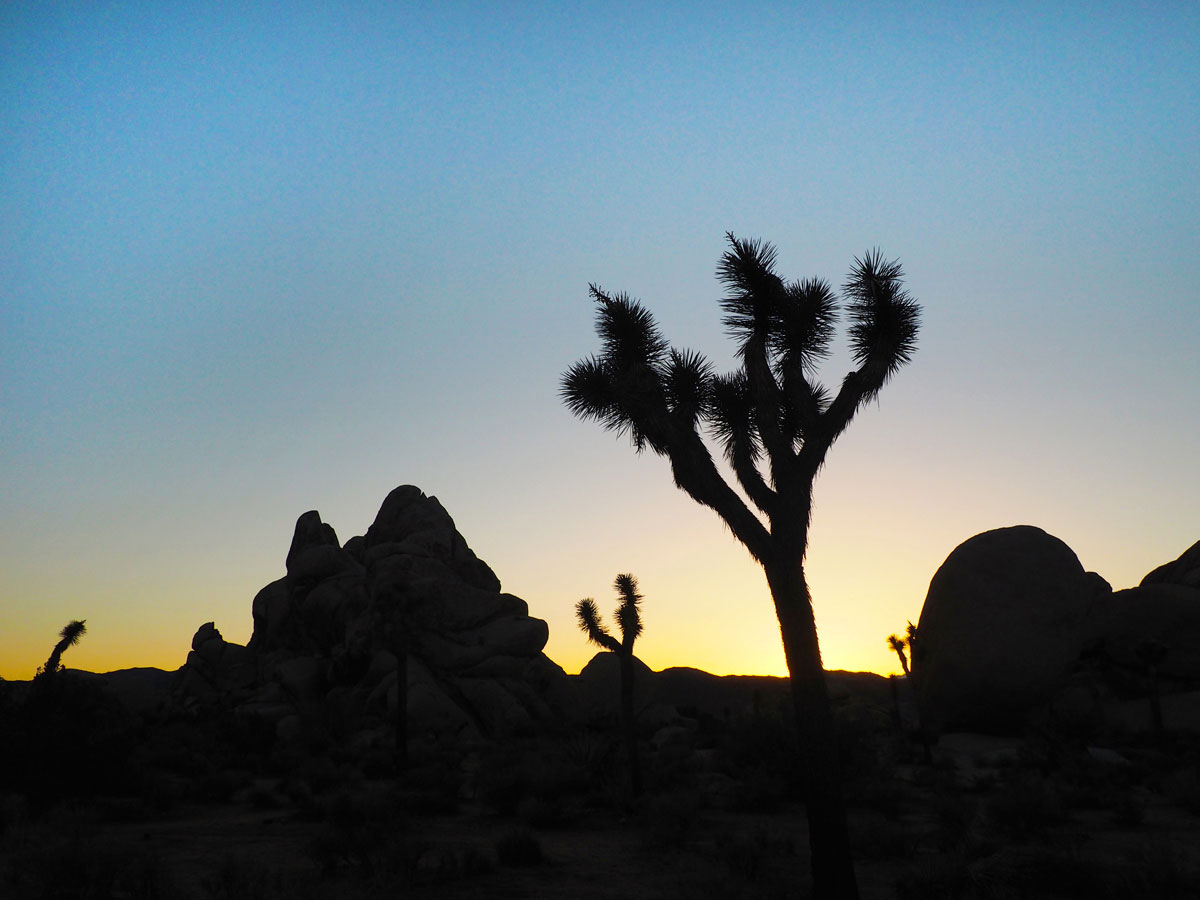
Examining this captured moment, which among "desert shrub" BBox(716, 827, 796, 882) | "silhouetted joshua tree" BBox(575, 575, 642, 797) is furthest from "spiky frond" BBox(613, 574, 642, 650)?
"desert shrub" BBox(716, 827, 796, 882)

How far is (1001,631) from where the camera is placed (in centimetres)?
3045

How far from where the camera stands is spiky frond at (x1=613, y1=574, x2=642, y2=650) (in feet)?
76.6

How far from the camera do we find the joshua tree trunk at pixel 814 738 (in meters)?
8.86

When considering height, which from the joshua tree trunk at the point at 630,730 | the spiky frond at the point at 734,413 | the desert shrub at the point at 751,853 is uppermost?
the spiky frond at the point at 734,413

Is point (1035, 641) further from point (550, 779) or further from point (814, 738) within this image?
point (814, 738)

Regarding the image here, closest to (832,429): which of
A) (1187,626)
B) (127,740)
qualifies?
(127,740)

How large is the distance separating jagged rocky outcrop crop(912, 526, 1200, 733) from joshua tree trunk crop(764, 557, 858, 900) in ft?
78.4

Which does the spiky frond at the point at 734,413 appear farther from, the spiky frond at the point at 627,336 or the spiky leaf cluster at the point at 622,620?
the spiky leaf cluster at the point at 622,620

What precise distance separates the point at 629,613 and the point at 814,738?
566 inches

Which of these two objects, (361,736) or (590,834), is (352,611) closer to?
(361,736)

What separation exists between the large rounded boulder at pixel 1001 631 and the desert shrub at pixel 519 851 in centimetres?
2380

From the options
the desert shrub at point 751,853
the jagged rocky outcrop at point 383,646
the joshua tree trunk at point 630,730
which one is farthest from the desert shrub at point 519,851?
the jagged rocky outcrop at point 383,646

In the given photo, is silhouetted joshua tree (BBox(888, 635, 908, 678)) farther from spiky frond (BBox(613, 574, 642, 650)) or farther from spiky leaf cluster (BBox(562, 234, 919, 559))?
spiky leaf cluster (BBox(562, 234, 919, 559))

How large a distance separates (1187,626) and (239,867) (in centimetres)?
3587
